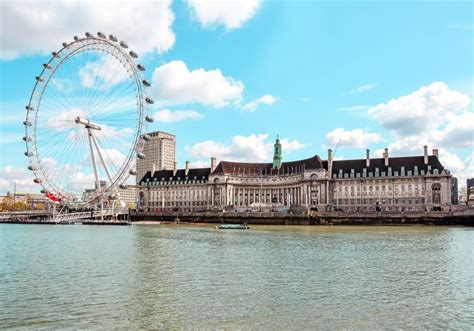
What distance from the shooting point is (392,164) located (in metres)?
108

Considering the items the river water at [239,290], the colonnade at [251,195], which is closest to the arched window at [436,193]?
the colonnade at [251,195]

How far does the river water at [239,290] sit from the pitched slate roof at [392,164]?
7331 centimetres

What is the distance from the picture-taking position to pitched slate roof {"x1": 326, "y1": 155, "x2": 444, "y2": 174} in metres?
104

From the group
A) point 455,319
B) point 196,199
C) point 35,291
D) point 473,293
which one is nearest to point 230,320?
point 455,319

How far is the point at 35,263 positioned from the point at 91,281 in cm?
861

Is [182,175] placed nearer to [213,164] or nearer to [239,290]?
[213,164]

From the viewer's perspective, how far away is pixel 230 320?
1583cm

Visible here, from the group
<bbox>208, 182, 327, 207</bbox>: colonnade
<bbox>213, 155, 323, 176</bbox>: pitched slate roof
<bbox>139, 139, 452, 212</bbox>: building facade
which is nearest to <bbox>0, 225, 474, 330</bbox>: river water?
<bbox>139, 139, 452, 212</bbox>: building facade

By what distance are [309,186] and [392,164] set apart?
2011cm

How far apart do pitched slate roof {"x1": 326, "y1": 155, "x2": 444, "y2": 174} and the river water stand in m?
73.3

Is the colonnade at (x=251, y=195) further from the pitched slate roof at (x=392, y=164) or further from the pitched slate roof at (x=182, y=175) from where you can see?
the pitched slate roof at (x=392, y=164)

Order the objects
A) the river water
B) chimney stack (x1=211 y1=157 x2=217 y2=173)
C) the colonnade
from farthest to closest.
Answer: chimney stack (x1=211 y1=157 x2=217 y2=173), the colonnade, the river water

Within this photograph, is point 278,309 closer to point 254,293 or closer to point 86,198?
point 254,293

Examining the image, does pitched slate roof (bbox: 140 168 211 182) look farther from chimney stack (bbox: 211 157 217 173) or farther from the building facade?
chimney stack (bbox: 211 157 217 173)
